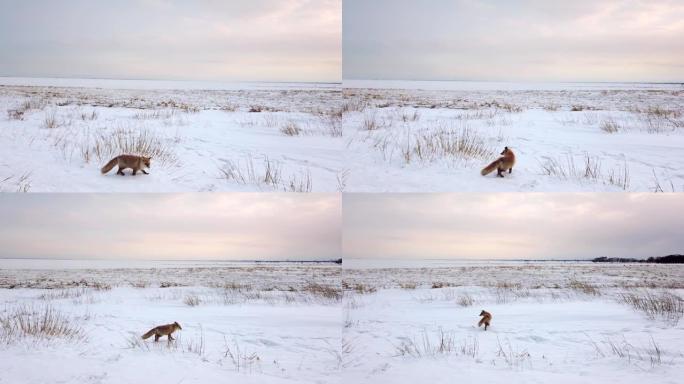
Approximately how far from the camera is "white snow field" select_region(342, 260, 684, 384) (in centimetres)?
430

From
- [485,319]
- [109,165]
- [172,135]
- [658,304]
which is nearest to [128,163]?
[109,165]

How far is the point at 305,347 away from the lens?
4.61 m

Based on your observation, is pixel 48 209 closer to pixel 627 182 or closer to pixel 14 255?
pixel 14 255

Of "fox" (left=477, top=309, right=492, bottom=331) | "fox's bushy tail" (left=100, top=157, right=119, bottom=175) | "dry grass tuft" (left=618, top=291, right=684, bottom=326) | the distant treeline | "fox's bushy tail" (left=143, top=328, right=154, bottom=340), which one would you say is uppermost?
"fox's bushy tail" (left=100, top=157, right=119, bottom=175)

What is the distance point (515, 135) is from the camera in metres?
4.58

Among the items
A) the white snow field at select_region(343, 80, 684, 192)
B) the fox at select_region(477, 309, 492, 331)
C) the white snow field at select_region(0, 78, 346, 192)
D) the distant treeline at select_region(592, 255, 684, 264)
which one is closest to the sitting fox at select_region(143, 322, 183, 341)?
the white snow field at select_region(0, 78, 346, 192)

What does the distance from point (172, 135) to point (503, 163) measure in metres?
2.04

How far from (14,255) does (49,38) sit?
4.59 ft

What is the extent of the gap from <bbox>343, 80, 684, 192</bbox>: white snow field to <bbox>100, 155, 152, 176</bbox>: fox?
48.8 inches

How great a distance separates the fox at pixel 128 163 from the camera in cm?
427

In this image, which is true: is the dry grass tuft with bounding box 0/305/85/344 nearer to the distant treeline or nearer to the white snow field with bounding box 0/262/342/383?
the white snow field with bounding box 0/262/342/383

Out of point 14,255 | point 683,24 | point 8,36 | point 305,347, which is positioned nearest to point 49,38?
point 8,36

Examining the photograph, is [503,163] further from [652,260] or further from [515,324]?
[652,260]

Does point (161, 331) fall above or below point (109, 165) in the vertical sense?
below
